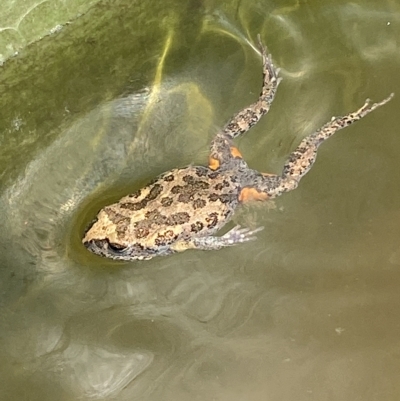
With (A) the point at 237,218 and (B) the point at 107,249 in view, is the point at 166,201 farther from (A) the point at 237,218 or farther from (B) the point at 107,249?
(A) the point at 237,218

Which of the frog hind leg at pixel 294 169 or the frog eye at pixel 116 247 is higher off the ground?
the frog eye at pixel 116 247

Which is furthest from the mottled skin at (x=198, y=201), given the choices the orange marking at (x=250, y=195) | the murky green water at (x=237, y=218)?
the murky green water at (x=237, y=218)

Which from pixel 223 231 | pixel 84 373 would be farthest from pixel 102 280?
pixel 223 231

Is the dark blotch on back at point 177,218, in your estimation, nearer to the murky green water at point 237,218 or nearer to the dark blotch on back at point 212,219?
the dark blotch on back at point 212,219

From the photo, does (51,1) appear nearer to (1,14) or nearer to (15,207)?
(1,14)

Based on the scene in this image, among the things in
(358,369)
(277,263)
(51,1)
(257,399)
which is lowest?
(358,369)

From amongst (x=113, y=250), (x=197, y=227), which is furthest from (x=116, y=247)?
(x=197, y=227)
